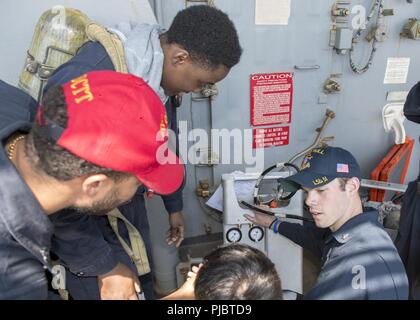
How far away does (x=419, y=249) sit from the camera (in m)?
1.48

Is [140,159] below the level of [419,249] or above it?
above

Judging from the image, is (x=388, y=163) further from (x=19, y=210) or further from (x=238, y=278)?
(x=19, y=210)

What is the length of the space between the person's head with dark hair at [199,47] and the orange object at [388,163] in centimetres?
159

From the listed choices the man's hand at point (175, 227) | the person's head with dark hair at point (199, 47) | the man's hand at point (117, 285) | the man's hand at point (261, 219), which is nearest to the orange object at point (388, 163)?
the man's hand at point (261, 219)

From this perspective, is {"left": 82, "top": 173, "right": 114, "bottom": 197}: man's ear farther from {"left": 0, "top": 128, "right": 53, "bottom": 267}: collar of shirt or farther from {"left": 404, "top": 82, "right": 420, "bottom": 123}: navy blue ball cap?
{"left": 404, "top": 82, "right": 420, "bottom": 123}: navy blue ball cap

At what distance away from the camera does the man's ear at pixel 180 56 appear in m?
1.07

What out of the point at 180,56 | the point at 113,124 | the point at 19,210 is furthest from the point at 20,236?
the point at 180,56

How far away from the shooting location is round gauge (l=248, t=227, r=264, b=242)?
171 centimetres

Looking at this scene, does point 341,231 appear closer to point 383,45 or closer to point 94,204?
point 94,204

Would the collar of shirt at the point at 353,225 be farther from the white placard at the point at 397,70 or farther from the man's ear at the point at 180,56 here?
the white placard at the point at 397,70

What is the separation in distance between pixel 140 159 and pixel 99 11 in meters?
0.84

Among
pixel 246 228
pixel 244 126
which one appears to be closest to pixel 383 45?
pixel 244 126

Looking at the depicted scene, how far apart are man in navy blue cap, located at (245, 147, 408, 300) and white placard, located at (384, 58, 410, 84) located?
128 centimetres

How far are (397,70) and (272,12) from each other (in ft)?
3.36
